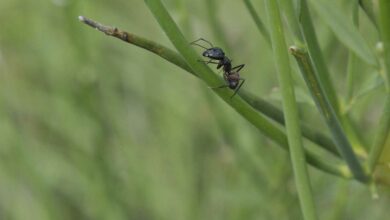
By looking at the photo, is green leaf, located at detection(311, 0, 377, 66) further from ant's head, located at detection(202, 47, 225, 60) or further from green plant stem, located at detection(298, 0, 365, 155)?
ant's head, located at detection(202, 47, 225, 60)

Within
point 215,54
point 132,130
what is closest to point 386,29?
point 215,54

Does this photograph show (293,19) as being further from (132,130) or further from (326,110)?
(132,130)

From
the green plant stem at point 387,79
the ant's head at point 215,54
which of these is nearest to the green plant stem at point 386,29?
the green plant stem at point 387,79

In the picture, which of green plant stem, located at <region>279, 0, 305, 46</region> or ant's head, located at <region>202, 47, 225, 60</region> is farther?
ant's head, located at <region>202, 47, 225, 60</region>

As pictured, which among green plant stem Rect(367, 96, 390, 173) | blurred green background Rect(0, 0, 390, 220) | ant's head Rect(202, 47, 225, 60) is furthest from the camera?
blurred green background Rect(0, 0, 390, 220)

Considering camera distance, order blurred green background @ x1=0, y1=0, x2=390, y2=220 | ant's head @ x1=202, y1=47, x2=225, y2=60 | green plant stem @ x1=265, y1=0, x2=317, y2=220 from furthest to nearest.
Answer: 1. blurred green background @ x1=0, y1=0, x2=390, y2=220
2. ant's head @ x1=202, y1=47, x2=225, y2=60
3. green plant stem @ x1=265, y1=0, x2=317, y2=220

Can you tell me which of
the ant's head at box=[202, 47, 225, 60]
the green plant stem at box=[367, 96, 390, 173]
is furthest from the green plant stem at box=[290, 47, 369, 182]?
the ant's head at box=[202, 47, 225, 60]
